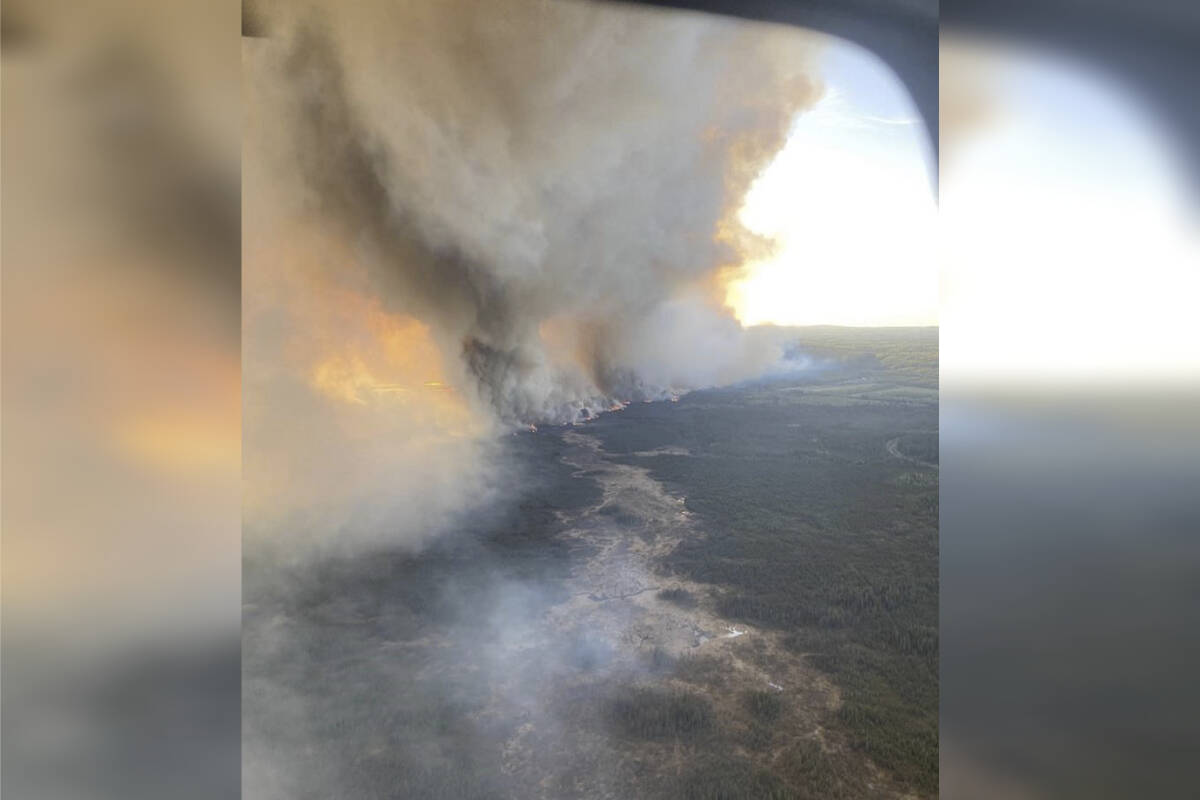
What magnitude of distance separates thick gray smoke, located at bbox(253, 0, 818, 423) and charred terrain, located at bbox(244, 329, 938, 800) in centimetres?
15

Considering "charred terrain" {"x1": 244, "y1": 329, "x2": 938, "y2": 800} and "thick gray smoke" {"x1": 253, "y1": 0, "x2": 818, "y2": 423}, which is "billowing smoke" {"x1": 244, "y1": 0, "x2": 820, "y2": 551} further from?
"charred terrain" {"x1": 244, "y1": 329, "x2": 938, "y2": 800}

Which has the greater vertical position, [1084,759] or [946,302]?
[946,302]

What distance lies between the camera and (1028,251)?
46.1 inches

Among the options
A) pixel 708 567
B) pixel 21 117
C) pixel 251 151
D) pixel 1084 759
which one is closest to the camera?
pixel 21 117

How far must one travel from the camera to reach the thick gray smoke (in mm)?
1351

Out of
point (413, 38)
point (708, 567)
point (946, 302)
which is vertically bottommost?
point (708, 567)

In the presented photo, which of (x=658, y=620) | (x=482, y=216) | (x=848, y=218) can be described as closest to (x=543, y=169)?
(x=482, y=216)

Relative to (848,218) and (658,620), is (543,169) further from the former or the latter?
(658,620)

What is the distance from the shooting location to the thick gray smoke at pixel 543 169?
4.43 ft

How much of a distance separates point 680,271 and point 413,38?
686 mm

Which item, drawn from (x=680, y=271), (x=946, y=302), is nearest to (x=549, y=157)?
(x=680, y=271)

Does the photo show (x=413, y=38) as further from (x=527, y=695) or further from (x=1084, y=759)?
(x=1084, y=759)

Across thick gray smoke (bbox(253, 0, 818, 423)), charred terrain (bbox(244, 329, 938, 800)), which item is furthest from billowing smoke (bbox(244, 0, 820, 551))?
charred terrain (bbox(244, 329, 938, 800))

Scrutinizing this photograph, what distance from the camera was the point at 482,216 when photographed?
143cm
